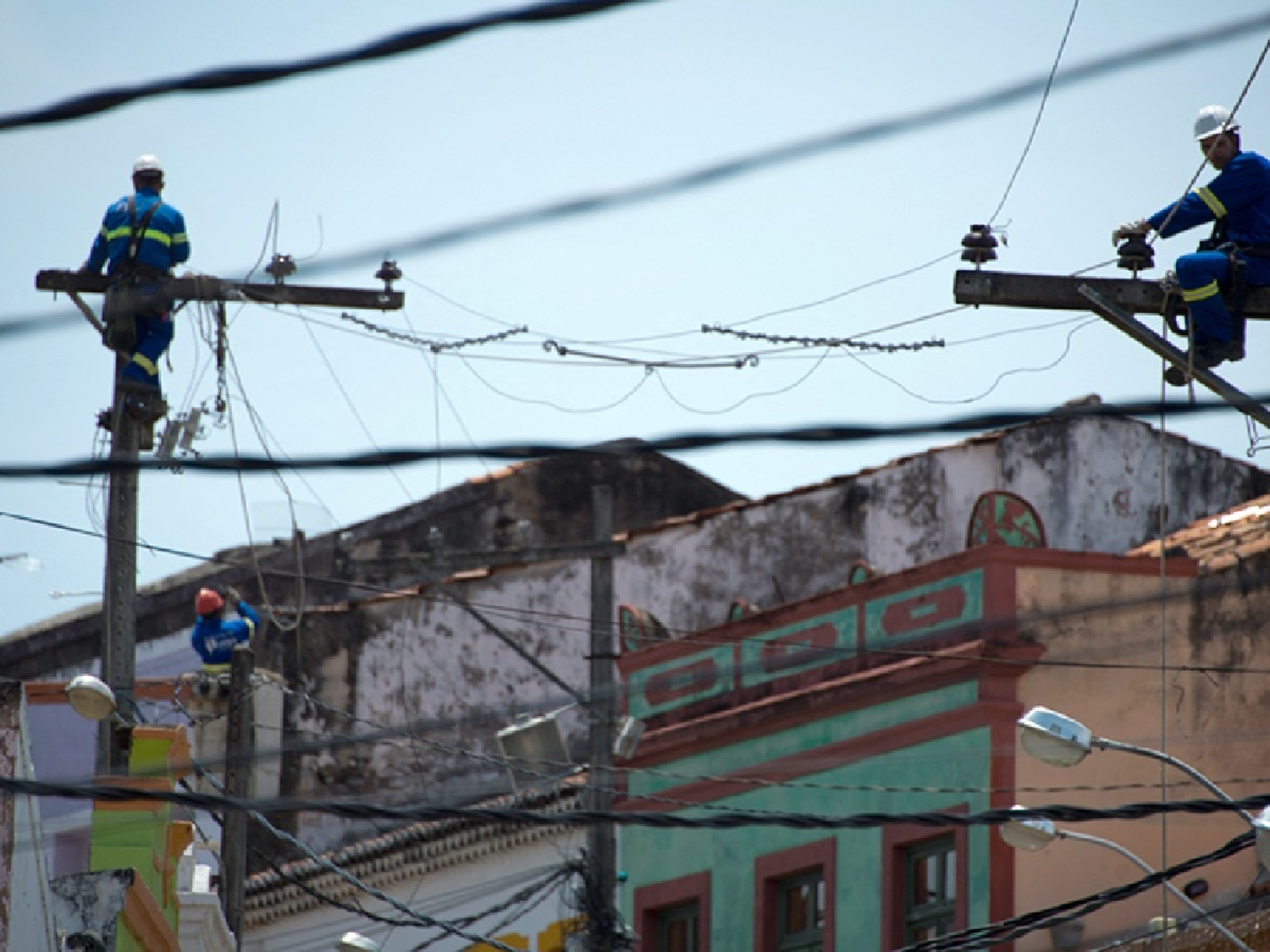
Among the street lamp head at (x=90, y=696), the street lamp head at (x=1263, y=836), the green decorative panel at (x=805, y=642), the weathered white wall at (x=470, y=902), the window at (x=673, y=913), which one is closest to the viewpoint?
the street lamp head at (x=1263, y=836)

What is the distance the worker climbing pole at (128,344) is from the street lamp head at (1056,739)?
23.3 feet

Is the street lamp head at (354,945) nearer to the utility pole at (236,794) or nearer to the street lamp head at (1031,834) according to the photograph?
the utility pole at (236,794)

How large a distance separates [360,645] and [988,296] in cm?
2017

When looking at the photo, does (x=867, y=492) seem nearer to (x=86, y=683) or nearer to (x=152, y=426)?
(x=152, y=426)

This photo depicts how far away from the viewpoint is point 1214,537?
22453 mm

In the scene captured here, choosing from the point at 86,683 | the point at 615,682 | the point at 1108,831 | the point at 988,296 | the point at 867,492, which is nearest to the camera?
the point at 988,296

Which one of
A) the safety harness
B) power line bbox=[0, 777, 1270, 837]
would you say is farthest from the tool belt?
the safety harness

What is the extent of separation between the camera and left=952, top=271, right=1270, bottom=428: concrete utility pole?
1317cm

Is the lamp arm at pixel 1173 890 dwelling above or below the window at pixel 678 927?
below

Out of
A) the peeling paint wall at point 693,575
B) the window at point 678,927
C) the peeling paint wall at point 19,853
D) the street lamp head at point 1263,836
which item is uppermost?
the peeling paint wall at point 693,575

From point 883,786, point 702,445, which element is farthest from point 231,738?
point 702,445

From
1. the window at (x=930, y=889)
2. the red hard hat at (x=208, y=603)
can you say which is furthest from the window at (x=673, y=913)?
the red hard hat at (x=208, y=603)

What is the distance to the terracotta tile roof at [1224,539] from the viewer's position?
21.3 meters

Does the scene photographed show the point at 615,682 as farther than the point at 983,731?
Yes
